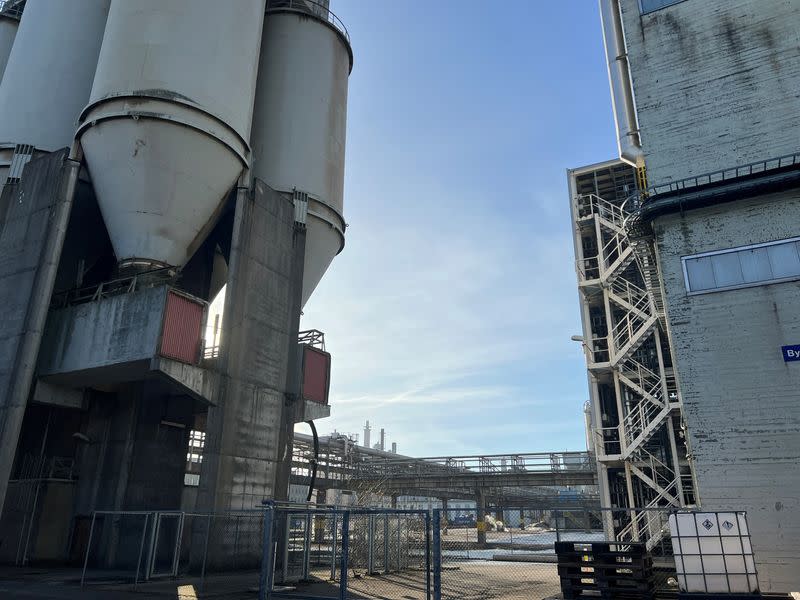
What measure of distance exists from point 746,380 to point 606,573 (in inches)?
263

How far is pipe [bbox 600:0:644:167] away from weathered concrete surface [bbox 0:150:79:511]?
19499 millimetres

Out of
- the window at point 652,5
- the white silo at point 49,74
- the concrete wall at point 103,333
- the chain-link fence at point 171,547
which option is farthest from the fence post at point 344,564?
the white silo at point 49,74

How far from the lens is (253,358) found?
20.7m

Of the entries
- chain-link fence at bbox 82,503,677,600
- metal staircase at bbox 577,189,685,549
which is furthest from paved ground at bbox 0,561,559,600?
metal staircase at bbox 577,189,685,549

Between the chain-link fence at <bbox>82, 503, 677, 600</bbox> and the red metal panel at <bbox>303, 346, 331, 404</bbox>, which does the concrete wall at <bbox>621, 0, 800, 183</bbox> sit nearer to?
the chain-link fence at <bbox>82, 503, 677, 600</bbox>

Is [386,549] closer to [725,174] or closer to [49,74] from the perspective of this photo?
[725,174]

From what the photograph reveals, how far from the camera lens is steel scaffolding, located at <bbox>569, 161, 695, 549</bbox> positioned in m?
27.7

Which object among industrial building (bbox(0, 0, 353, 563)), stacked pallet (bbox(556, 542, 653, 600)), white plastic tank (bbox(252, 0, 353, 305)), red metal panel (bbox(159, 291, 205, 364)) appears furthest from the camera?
white plastic tank (bbox(252, 0, 353, 305))

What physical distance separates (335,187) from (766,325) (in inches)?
721

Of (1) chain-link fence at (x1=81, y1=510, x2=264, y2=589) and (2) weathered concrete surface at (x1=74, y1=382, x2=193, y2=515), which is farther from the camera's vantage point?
(2) weathered concrete surface at (x1=74, y1=382, x2=193, y2=515)

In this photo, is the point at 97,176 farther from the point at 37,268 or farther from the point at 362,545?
the point at 362,545

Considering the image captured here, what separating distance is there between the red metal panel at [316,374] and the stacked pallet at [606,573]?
13.0 meters

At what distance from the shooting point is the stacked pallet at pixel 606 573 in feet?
41.3

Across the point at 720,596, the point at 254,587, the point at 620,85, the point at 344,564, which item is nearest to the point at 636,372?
the point at 620,85
